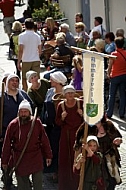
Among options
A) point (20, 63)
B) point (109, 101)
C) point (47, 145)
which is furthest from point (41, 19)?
point (47, 145)

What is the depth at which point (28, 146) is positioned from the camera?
8094 mm

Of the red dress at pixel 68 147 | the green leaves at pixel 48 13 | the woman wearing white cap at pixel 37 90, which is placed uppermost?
the green leaves at pixel 48 13

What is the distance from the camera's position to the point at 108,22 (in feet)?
62.1

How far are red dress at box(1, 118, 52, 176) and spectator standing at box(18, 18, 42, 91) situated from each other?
5655 mm

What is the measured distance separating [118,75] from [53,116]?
12.5 ft

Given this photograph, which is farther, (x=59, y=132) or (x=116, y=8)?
(x=116, y=8)

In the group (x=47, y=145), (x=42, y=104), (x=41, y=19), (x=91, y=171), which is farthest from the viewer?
(x=41, y=19)

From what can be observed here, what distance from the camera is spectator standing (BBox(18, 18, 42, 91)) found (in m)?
13.6

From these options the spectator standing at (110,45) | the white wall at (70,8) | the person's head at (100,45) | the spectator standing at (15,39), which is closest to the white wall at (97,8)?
the white wall at (70,8)

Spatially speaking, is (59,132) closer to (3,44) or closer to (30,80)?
(30,80)

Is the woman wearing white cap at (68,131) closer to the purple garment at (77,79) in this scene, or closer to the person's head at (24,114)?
the person's head at (24,114)

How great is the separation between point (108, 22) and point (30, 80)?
9.29 metres

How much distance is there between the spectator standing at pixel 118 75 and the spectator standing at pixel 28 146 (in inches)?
169

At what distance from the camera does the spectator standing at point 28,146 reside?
318 inches
